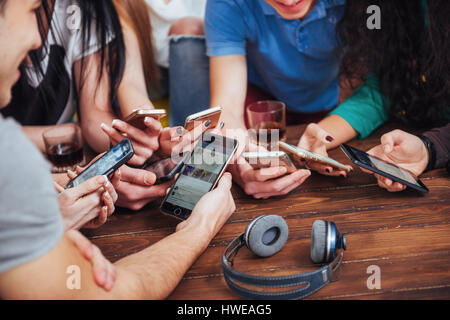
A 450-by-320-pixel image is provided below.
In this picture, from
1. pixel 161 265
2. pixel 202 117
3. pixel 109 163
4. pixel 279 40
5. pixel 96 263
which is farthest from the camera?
pixel 279 40

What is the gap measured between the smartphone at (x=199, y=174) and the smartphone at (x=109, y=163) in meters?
0.17

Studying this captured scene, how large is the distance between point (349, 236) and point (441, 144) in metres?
0.57

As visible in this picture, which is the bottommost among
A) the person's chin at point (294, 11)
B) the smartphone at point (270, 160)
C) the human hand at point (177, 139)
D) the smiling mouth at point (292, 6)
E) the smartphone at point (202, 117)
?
the smartphone at point (270, 160)

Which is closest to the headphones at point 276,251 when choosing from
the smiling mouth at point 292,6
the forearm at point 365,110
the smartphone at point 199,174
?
the smartphone at point 199,174

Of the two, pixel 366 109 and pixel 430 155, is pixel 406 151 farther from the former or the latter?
pixel 366 109

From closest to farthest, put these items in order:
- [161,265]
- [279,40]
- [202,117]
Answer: [161,265]
[202,117]
[279,40]

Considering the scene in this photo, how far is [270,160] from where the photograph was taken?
1.38 m

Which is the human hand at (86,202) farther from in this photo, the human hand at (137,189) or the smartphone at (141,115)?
the smartphone at (141,115)

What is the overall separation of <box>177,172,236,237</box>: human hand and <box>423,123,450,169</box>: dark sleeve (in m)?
0.74

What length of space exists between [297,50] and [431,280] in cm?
130

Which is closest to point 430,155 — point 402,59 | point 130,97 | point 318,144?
point 318,144

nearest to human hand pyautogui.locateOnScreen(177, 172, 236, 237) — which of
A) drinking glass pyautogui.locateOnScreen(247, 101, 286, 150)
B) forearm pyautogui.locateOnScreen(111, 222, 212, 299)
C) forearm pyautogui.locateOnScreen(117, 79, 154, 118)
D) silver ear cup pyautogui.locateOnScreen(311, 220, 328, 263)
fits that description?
forearm pyautogui.locateOnScreen(111, 222, 212, 299)

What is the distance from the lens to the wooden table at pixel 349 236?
0.97 m
